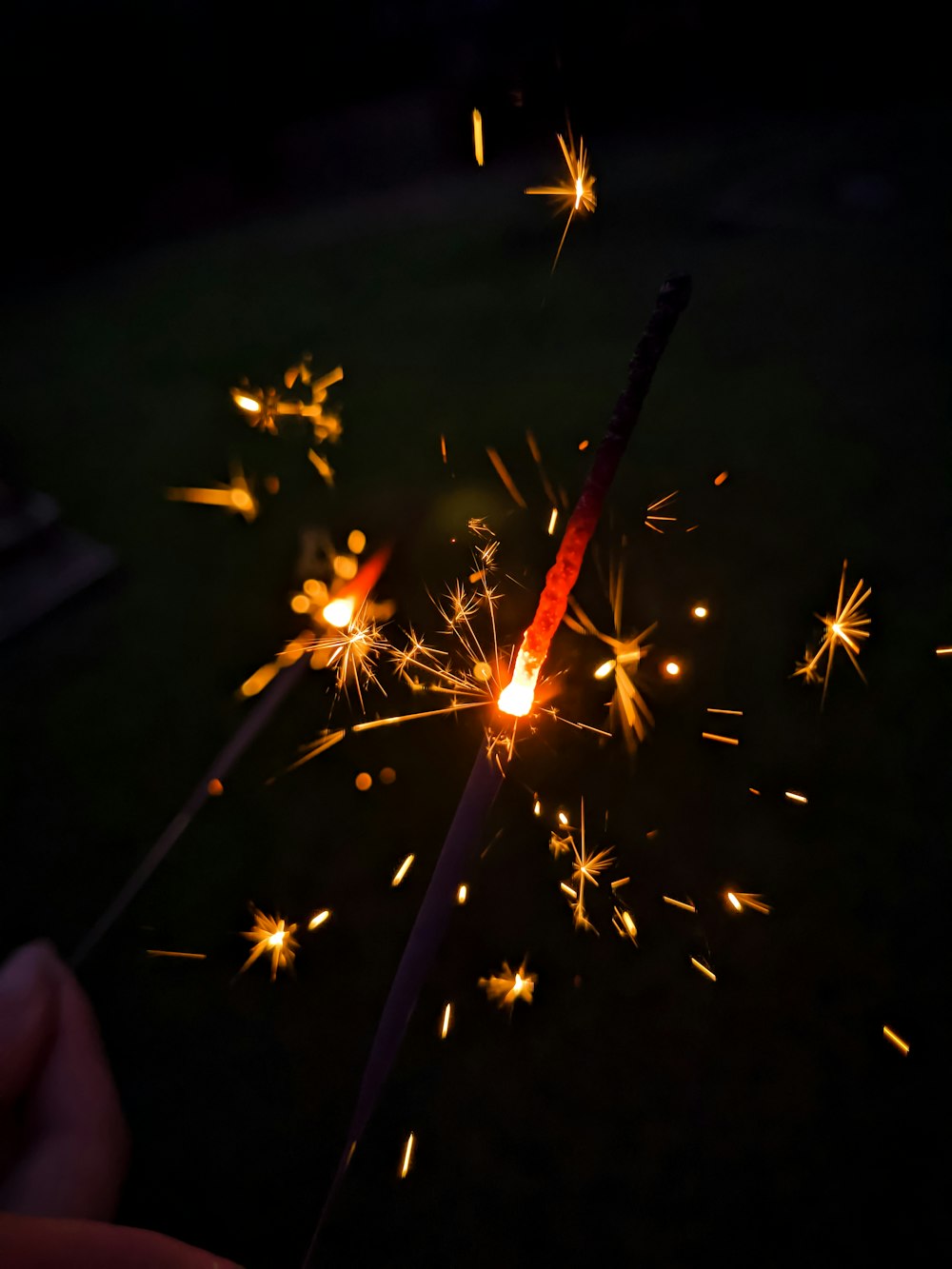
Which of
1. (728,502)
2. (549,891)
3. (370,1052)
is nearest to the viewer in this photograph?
(370,1052)

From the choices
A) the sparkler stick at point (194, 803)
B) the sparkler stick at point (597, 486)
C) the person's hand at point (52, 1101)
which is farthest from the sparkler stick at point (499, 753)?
the sparkler stick at point (194, 803)

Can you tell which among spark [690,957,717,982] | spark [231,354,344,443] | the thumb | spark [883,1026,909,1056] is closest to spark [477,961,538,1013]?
spark [690,957,717,982]

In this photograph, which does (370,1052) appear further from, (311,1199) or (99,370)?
(99,370)

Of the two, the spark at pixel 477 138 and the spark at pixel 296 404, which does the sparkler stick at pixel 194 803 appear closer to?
the spark at pixel 296 404

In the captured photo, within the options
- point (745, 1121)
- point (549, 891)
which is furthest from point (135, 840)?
point (745, 1121)

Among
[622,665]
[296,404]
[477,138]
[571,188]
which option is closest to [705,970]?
[622,665]

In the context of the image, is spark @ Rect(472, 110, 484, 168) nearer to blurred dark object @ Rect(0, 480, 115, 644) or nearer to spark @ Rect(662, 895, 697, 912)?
blurred dark object @ Rect(0, 480, 115, 644)
